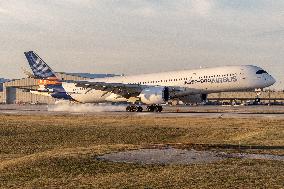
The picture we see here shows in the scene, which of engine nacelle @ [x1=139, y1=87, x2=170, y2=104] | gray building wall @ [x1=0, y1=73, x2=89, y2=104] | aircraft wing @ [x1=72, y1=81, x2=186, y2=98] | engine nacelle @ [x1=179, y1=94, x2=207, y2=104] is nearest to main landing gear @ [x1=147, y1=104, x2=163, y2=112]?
aircraft wing @ [x1=72, y1=81, x2=186, y2=98]

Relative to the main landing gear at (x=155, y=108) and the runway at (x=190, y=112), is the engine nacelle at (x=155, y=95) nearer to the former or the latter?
the runway at (x=190, y=112)

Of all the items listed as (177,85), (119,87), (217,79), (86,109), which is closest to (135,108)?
(119,87)

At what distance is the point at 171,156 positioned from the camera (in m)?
18.1

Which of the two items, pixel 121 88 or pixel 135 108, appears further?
pixel 135 108

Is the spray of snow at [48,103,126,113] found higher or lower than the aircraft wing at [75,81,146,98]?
lower

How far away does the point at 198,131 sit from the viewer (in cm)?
3319

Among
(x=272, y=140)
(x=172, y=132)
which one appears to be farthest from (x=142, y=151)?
(x=172, y=132)

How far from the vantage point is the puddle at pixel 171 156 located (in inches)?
678

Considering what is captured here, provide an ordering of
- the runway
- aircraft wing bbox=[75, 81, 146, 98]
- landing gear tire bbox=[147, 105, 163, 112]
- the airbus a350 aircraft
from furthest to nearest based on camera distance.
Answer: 1. landing gear tire bbox=[147, 105, 163, 112]
2. aircraft wing bbox=[75, 81, 146, 98]
3. the airbus a350 aircraft
4. the runway

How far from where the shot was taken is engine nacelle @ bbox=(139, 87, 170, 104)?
54.2 metres

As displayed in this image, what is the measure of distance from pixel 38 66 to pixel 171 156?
196 ft

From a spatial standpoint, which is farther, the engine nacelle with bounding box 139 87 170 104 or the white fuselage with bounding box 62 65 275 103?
the engine nacelle with bounding box 139 87 170 104

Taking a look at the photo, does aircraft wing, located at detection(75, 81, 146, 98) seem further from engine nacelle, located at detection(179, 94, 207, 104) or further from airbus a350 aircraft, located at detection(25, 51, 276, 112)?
engine nacelle, located at detection(179, 94, 207, 104)

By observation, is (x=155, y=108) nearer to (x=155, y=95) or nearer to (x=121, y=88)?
(x=121, y=88)
